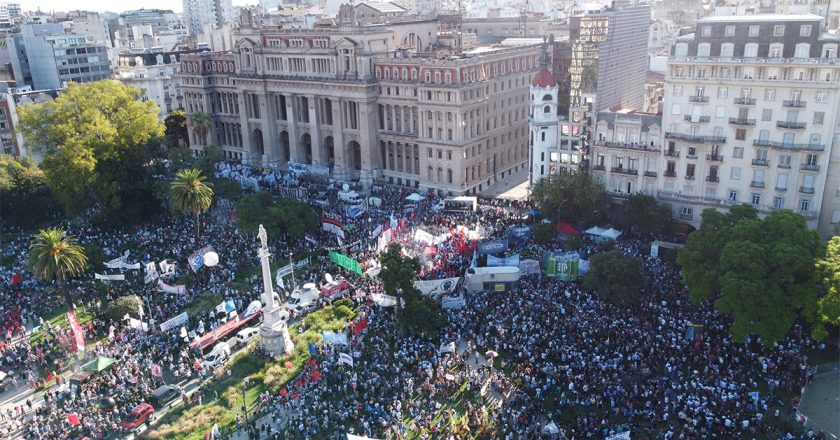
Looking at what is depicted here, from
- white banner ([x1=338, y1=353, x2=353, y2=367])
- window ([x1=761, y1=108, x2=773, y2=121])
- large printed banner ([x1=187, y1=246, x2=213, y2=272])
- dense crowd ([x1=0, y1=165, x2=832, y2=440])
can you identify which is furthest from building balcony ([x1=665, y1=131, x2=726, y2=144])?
large printed banner ([x1=187, y1=246, x2=213, y2=272])

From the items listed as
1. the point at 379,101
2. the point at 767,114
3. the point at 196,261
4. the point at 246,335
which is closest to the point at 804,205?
the point at 767,114

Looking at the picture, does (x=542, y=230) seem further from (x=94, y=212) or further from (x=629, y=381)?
(x=94, y=212)

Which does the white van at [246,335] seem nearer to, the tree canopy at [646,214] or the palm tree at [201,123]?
the tree canopy at [646,214]

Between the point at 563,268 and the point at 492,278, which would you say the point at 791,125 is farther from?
the point at 492,278

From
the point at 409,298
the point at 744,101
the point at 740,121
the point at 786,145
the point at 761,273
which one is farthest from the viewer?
the point at 740,121

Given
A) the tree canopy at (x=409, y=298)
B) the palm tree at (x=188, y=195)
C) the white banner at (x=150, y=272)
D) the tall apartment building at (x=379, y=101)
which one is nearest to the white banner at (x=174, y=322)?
the white banner at (x=150, y=272)
